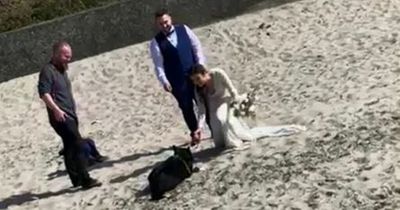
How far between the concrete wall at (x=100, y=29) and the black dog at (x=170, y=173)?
825cm

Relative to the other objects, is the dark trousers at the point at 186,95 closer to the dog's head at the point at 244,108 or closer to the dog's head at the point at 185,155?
the dog's head at the point at 244,108

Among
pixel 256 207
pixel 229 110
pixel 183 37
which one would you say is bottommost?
pixel 256 207

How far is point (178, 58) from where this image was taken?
10320 mm

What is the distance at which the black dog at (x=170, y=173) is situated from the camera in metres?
9.17

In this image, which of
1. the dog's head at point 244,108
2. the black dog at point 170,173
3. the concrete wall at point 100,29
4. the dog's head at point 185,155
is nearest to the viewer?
the black dog at point 170,173

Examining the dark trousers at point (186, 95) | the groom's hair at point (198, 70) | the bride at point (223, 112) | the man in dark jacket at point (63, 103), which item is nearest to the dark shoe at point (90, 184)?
the man in dark jacket at point (63, 103)

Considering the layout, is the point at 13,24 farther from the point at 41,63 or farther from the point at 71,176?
the point at 71,176

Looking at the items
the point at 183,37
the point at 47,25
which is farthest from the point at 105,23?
the point at 183,37

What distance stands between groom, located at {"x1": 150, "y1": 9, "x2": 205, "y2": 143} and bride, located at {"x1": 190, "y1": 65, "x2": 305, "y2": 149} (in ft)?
1.03

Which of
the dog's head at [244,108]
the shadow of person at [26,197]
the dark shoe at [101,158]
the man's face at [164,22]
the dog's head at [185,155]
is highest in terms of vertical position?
the man's face at [164,22]

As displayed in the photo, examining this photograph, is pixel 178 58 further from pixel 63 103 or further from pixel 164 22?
pixel 63 103

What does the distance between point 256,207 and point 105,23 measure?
10.2 m

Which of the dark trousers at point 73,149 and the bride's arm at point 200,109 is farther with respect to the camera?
the bride's arm at point 200,109

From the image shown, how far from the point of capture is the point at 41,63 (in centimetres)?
1766
